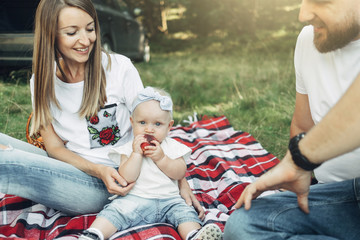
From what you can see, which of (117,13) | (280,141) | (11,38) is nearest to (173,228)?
(280,141)

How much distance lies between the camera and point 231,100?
543cm

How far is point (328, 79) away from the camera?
6.86 ft

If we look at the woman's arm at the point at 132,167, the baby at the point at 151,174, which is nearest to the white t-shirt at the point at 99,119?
the baby at the point at 151,174

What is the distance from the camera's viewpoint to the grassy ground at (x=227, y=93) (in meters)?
4.21

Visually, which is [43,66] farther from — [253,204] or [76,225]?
[253,204]

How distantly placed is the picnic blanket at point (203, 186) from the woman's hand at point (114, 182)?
0.23m

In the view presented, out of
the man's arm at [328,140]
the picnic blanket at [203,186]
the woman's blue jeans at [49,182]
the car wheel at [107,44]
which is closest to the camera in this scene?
the man's arm at [328,140]

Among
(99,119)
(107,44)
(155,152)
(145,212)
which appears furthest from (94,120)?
(107,44)

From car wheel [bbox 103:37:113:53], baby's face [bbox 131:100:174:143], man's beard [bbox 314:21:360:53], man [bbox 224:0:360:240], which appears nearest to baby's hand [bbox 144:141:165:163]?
baby's face [bbox 131:100:174:143]

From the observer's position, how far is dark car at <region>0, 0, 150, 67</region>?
5.45 meters

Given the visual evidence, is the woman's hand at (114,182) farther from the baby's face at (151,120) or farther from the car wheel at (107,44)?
the car wheel at (107,44)

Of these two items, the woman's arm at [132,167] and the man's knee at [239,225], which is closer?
the man's knee at [239,225]

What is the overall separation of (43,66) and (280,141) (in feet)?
8.22

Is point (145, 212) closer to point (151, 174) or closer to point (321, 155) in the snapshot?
point (151, 174)
